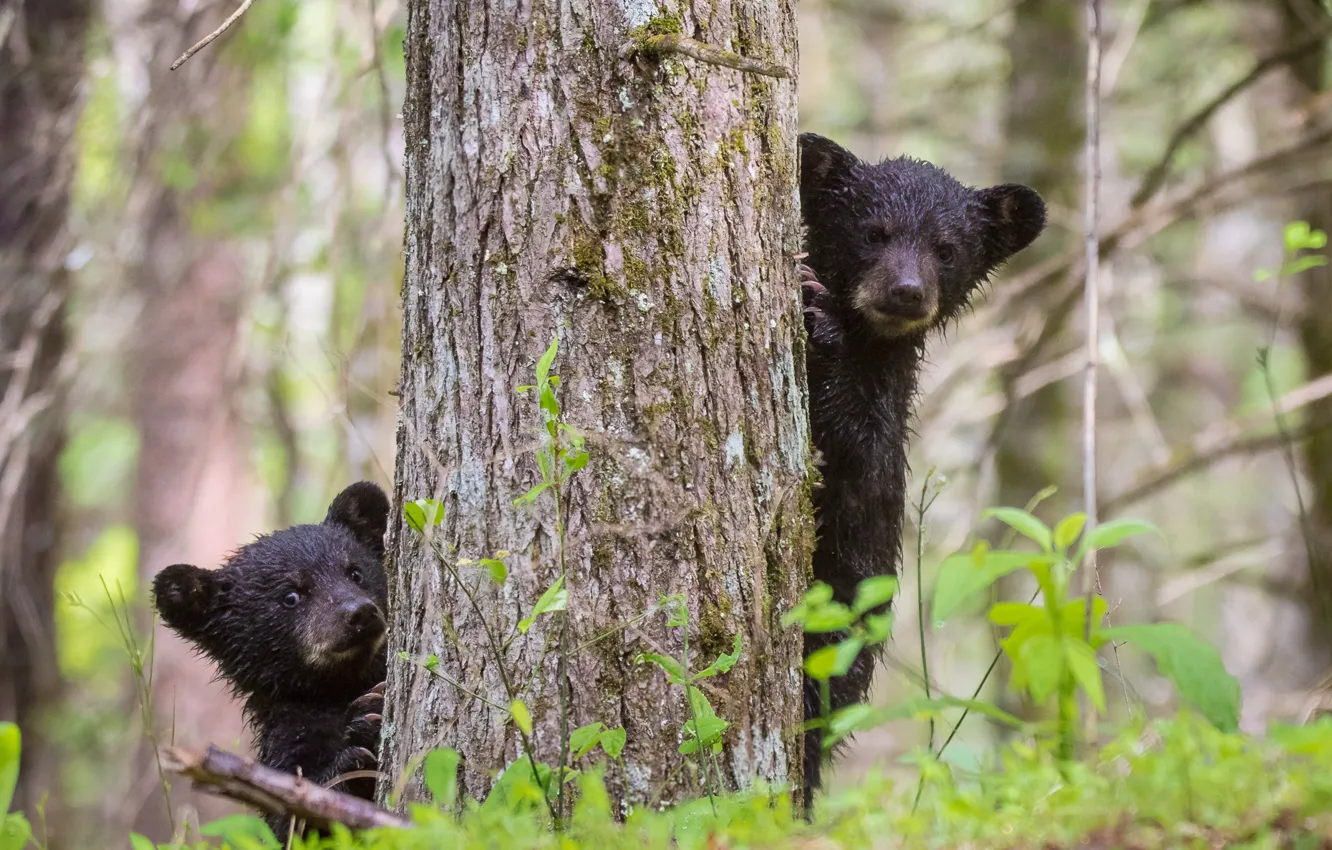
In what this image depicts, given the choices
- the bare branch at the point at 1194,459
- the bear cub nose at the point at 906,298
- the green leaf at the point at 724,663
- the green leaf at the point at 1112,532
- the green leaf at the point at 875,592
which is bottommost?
the bare branch at the point at 1194,459

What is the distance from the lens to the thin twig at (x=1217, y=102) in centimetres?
600

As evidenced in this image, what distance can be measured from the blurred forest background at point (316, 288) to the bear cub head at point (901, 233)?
48.9 inches

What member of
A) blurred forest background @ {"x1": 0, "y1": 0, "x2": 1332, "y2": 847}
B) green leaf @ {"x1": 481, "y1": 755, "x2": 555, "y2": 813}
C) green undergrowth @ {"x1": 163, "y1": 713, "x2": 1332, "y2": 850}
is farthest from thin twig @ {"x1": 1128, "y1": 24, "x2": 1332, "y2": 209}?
green leaf @ {"x1": 481, "y1": 755, "x2": 555, "y2": 813}

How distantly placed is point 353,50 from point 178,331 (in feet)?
14.0

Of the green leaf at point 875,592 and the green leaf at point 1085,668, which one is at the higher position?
the green leaf at point 875,592

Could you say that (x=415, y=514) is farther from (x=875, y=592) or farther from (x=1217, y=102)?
(x=1217, y=102)

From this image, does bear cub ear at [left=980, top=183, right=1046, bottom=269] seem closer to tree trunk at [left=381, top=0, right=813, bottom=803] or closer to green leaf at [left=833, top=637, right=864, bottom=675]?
tree trunk at [left=381, top=0, right=813, bottom=803]

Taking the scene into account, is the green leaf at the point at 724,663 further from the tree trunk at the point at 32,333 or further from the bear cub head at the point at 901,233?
the tree trunk at the point at 32,333

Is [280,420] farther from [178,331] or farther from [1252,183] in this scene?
Result: [1252,183]

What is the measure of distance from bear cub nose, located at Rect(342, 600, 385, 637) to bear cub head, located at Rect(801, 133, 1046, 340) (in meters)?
2.28

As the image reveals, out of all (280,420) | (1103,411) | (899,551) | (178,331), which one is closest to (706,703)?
(899,551)

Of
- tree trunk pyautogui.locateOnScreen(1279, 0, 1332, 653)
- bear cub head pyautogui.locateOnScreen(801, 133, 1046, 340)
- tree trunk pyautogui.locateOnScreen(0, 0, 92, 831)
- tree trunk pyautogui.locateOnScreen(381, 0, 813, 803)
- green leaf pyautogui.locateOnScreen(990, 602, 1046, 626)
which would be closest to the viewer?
green leaf pyautogui.locateOnScreen(990, 602, 1046, 626)

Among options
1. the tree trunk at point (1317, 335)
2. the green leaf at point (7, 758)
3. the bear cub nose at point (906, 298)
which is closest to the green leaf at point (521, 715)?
the green leaf at point (7, 758)

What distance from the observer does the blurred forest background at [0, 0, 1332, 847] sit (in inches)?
259
